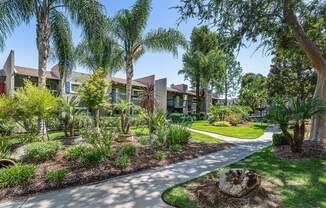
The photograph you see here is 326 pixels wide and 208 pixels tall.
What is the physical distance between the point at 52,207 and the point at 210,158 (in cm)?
596

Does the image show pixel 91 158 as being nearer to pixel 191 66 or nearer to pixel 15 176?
pixel 15 176

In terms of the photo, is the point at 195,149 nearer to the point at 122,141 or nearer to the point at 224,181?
the point at 122,141

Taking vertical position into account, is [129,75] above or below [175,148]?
above

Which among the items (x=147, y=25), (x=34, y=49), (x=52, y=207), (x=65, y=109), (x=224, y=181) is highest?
(x=147, y=25)

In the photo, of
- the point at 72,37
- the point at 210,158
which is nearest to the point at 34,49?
the point at 72,37

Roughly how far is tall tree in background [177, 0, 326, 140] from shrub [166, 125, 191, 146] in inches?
191

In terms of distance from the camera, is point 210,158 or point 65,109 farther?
point 65,109

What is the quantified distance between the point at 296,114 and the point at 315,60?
448 centimetres

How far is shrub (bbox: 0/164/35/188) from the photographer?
233 inches

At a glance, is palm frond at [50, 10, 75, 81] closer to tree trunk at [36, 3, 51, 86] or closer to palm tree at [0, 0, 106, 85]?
palm tree at [0, 0, 106, 85]

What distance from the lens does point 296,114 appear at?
838cm

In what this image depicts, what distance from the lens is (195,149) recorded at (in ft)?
34.5

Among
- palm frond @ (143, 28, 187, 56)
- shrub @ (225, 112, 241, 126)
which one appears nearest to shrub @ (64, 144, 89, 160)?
palm frond @ (143, 28, 187, 56)

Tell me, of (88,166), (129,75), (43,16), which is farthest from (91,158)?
(129,75)
